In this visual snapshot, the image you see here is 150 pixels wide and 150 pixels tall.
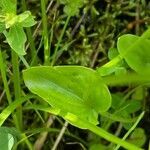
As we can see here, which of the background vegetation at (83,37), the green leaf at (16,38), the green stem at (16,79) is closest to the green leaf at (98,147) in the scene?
the background vegetation at (83,37)

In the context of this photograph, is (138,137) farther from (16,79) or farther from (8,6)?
(8,6)

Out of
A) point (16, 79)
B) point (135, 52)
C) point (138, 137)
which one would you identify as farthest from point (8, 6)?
point (138, 137)

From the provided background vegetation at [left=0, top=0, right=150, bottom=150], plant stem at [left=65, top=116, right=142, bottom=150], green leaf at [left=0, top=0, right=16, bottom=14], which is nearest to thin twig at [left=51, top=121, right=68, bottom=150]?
background vegetation at [left=0, top=0, right=150, bottom=150]

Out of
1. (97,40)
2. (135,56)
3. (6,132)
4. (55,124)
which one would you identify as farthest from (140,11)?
(6,132)

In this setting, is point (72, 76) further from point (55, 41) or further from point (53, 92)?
point (55, 41)

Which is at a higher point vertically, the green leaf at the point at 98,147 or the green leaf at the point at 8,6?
the green leaf at the point at 8,6

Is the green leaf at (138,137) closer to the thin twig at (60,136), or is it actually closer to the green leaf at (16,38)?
the thin twig at (60,136)
